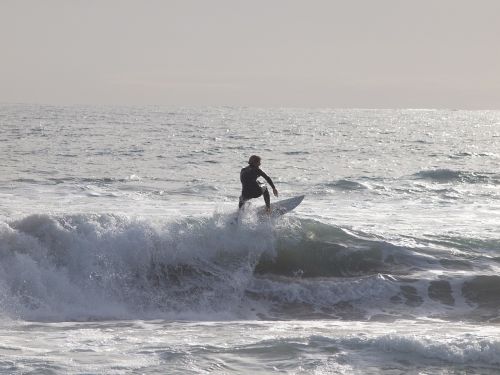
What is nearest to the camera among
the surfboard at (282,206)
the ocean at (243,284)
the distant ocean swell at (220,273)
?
the ocean at (243,284)

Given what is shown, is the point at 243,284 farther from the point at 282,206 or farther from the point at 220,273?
the point at 282,206

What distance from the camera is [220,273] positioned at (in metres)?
14.0

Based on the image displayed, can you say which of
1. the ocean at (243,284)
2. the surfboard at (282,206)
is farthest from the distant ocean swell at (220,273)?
the surfboard at (282,206)

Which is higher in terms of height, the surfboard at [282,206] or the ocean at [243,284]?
the surfboard at [282,206]

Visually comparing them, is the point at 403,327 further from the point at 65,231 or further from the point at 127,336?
the point at 65,231

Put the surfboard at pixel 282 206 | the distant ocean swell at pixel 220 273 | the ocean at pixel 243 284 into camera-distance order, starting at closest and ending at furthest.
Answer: the ocean at pixel 243 284 < the distant ocean swell at pixel 220 273 < the surfboard at pixel 282 206

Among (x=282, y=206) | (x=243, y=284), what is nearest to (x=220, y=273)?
(x=243, y=284)

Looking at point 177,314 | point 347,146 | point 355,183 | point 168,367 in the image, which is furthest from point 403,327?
point 347,146

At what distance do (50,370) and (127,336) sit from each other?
6.41 feet

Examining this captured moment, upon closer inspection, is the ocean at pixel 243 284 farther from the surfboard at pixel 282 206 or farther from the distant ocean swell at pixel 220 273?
the surfboard at pixel 282 206

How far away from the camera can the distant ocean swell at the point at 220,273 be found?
12422 millimetres

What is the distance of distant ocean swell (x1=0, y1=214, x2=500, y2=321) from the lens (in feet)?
40.8

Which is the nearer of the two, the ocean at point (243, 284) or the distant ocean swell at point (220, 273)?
the ocean at point (243, 284)

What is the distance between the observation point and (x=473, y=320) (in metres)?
12.0
